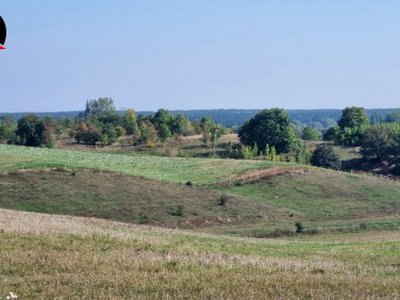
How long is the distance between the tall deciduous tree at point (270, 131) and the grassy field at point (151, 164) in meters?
47.9

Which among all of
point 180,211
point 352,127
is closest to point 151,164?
A: point 180,211

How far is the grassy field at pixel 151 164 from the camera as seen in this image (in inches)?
3073

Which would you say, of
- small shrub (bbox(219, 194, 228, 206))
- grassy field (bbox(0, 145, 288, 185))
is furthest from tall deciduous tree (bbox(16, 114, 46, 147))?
small shrub (bbox(219, 194, 228, 206))

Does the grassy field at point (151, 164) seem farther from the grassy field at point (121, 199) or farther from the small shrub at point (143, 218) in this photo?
the small shrub at point (143, 218)

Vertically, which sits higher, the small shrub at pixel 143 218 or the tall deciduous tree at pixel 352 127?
the tall deciduous tree at pixel 352 127

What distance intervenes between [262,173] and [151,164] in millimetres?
18269

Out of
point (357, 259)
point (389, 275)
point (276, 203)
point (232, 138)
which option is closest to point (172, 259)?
point (389, 275)

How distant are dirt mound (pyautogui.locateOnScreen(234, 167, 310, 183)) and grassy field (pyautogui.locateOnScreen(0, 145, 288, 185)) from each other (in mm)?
1511

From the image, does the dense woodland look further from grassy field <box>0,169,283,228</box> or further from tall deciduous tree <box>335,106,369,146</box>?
grassy field <box>0,169,283,228</box>

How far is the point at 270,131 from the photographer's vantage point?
147500 mm

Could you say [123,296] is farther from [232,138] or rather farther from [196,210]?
[232,138]

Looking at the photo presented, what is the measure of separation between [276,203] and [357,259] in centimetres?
4866

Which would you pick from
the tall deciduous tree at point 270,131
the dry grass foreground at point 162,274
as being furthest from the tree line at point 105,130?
the dry grass foreground at point 162,274

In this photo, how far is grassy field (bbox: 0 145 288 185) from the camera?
3073 inches
